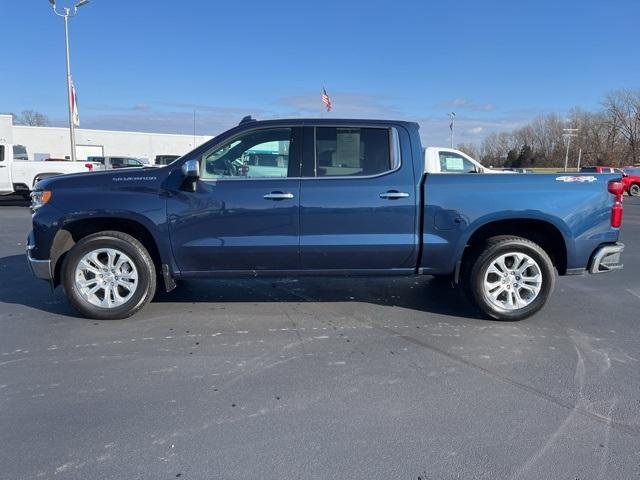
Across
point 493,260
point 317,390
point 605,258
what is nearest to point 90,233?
point 317,390

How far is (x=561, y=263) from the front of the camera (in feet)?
16.9

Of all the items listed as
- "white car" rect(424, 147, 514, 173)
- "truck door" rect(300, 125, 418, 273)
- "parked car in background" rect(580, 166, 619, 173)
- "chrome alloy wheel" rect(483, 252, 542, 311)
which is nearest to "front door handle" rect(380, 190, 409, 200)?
"truck door" rect(300, 125, 418, 273)

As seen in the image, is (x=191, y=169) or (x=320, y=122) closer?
(x=191, y=169)

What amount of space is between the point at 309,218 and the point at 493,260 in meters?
1.82

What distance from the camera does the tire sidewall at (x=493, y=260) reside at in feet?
16.2

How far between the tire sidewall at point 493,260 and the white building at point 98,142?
48.1 metres

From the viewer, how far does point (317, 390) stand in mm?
3545

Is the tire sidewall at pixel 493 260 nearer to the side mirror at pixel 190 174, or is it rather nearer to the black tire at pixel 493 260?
the black tire at pixel 493 260

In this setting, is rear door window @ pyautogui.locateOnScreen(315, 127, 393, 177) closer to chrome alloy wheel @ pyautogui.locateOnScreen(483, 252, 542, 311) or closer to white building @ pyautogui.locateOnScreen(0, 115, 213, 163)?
chrome alloy wheel @ pyautogui.locateOnScreen(483, 252, 542, 311)

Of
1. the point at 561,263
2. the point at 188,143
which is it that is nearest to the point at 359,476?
the point at 561,263

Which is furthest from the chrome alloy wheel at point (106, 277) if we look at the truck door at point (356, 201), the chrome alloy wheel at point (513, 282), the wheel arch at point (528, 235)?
the chrome alloy wheel at point (513, 282)

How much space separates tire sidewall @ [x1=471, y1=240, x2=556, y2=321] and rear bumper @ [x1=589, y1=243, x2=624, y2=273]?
0.40 meters

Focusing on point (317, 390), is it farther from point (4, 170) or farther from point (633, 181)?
point (633, 181)

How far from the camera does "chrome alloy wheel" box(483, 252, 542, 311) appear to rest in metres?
4.98
